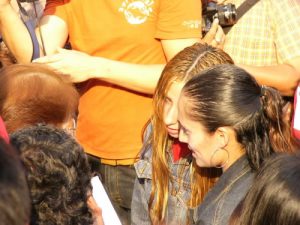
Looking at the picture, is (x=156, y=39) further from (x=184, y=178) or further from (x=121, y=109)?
(x=184, y=178)

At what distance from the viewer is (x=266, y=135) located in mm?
2033

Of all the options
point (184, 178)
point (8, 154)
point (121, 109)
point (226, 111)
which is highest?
point (8, 154)

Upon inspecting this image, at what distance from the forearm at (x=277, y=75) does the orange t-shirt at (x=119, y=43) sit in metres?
0.31

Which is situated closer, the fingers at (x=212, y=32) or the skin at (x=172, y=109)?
the skin at (x=172, y=109)

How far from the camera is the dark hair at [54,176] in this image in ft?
5.13

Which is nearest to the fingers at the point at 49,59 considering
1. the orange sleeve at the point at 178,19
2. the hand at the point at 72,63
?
the hand at the point at 72,63

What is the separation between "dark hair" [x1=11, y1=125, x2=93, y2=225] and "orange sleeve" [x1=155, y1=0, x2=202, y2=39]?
0.90 m

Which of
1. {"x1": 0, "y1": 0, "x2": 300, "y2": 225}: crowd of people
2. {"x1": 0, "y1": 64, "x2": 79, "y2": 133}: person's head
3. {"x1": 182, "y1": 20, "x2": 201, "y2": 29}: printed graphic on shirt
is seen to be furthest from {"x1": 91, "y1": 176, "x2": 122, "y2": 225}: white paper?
{"x1": 182, "y1": 20, "x2": 201, "y2": 29}: printed graphic on shirt

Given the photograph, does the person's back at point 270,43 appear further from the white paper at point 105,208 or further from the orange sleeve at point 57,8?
the white paper at point 105,208

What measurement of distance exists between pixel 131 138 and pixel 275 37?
0.78m

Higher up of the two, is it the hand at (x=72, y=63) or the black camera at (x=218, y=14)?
the black camera at (x=218, y=14)

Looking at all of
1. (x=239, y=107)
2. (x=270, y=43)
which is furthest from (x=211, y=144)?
(x=270, y=43)

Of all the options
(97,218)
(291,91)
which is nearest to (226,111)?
(97,218)

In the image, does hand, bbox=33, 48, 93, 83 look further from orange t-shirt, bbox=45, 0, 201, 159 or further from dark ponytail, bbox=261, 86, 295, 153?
dark ponytail, bbox=261, 86, 295, 153
